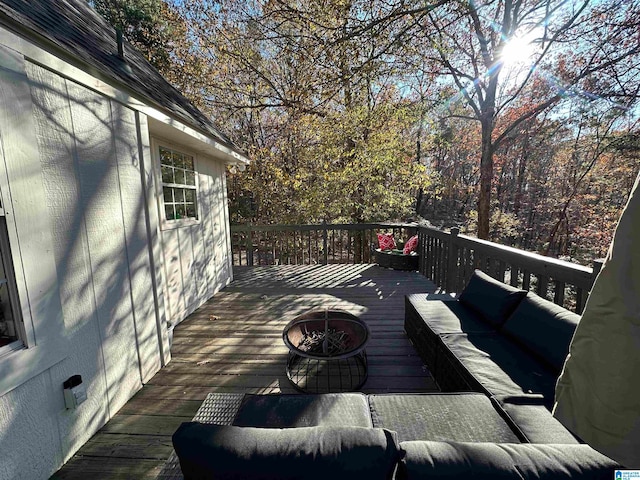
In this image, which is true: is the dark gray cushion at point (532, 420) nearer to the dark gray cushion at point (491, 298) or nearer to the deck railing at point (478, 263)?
the dark gray cushion at point (491, 298)

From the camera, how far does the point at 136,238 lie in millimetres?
2340

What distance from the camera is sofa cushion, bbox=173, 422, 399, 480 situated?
722 millimetres

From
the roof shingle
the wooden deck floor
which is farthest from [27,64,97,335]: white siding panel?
the wooden deck floor

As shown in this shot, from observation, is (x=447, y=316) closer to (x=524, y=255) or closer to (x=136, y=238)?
(x=524, y=255)

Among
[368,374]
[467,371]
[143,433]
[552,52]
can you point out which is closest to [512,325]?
[467,371]

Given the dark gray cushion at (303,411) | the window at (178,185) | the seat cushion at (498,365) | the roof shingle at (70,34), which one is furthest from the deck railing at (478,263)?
the roof shingle at (70,34)

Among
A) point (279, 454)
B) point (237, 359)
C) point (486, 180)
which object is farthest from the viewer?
point (486, 180)

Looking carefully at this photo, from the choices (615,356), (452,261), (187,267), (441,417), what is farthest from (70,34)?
(452,261)

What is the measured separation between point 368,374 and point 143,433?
1.68 m

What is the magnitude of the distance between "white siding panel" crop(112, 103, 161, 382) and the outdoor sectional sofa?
1.25 m

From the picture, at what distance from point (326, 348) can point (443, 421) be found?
1.08 m

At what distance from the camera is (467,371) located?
1657 mm

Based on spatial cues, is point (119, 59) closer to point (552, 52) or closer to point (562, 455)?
point (562, 455)

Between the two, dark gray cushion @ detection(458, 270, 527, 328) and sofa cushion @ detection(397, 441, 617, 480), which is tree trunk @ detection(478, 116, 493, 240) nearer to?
dark gray cushion @ detection(458, 270, 527, 328)
